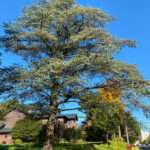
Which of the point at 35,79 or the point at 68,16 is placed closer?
the point at 35,79

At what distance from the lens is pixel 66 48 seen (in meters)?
30.1

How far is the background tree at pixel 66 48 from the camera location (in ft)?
91.4

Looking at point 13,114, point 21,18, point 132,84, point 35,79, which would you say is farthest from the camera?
point 13,114

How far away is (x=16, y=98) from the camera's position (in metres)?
29.6

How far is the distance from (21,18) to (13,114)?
4575cm

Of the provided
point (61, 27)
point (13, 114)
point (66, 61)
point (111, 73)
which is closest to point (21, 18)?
point (61, 27)

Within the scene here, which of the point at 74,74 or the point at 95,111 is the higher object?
the point at 74,74

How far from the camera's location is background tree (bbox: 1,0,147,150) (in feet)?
91.4

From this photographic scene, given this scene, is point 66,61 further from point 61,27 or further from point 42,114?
point 42,114

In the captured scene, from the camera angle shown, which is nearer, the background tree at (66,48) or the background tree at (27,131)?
the background tree at (66,48)

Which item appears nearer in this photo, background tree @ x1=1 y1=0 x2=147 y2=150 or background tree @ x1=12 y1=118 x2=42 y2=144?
background tree @ x1=1 y1=0 x2=147 y2=150

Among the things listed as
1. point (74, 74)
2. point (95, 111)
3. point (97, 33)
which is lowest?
point (95, 111)

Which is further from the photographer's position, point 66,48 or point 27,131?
point 27,131

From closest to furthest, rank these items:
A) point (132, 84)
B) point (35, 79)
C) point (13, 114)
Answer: point (35, 79)
point (132, 84)
point (13, 114)
